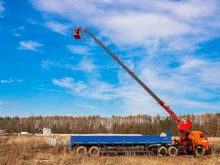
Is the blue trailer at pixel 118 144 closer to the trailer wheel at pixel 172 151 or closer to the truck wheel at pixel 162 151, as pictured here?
the truck wheel at pixel 162 151

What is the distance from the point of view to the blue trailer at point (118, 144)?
85.2 ft

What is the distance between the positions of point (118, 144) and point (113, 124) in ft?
186

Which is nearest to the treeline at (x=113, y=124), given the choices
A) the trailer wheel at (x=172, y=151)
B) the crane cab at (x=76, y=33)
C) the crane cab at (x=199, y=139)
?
the crane cab at (x=199, y=139)

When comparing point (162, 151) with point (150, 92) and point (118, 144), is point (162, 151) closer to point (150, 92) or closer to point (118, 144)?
point (118, 144)

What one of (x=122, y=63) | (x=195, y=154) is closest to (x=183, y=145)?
(x=195, y=154)

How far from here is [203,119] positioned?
74938 mm

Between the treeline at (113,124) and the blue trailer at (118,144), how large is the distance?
36010 millimetres

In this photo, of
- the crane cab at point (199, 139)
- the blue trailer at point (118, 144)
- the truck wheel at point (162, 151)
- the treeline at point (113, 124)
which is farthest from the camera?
the treeline at point (113, 124)

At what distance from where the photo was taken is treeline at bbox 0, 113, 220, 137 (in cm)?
6631

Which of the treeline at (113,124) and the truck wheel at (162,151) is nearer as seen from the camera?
the truck wheel at (162,151)

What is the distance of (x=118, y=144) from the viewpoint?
86.8ft

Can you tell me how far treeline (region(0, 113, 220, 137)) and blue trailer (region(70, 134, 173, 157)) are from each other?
36010 mm

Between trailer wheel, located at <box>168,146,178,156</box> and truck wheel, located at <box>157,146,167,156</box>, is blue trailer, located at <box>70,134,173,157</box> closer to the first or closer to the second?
truck wheel, located at <box>157,146,167,156</box>

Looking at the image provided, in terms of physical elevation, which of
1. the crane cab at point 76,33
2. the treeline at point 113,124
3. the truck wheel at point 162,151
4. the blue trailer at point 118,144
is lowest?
the truck wheel at point 162,151
